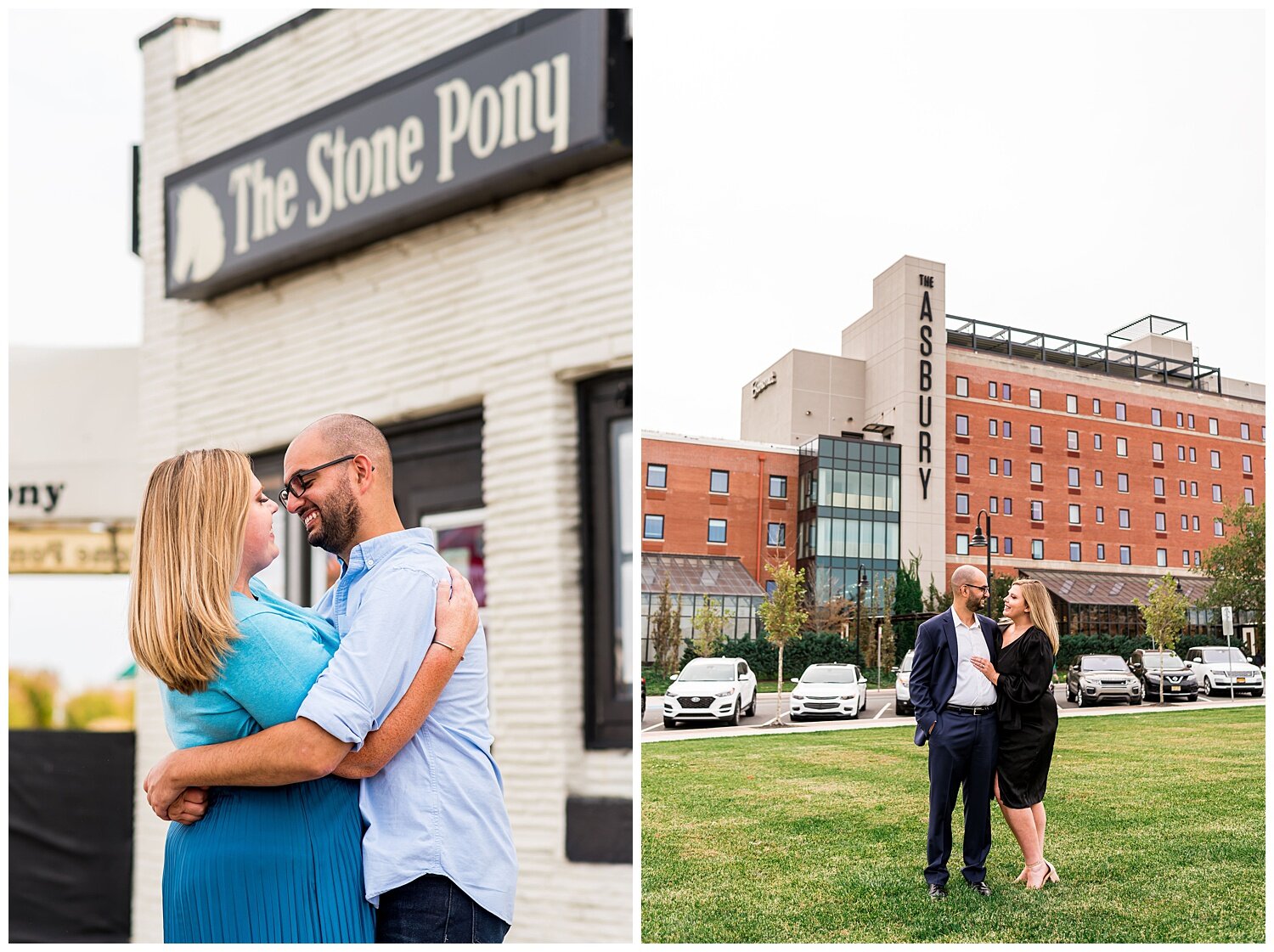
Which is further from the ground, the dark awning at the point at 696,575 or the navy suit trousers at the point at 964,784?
the dark awning at the point at 696,575

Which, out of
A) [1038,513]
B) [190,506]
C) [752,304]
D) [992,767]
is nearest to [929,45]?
[752,304]

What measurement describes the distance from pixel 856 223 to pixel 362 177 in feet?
7.13

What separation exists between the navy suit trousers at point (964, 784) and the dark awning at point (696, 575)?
0.81 meters

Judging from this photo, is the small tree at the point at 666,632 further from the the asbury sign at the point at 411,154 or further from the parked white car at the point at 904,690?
the the asbury sign at the point at 411,154

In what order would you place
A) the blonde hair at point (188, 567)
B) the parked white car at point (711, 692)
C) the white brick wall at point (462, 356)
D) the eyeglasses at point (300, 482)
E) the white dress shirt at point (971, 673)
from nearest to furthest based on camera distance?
the blonde hair at point (188, 567)
the eyeglasses at point (300, 482)
the white dress shirt at point (971, 673)
the parked white car at point (711, 692)
the white brick wall at point (462, 356)

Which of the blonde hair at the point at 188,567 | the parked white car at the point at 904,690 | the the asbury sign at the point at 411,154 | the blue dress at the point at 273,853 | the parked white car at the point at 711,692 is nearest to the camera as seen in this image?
the blonde hair at the point at 188,567

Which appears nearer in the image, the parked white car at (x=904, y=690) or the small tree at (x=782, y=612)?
the parked white car at (x=904, y=690)

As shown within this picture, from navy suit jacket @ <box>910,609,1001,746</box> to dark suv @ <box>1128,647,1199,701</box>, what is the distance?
666 millimetres

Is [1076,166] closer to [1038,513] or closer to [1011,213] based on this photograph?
[1011,213]

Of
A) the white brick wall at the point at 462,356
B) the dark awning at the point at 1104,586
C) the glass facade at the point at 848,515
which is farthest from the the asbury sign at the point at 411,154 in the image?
the dark awning at the point at 1104,586

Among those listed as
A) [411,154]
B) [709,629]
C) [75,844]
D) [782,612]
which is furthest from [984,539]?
[75,844]

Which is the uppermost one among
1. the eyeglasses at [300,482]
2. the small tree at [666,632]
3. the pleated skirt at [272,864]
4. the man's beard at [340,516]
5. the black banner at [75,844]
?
the eyeglasses at [300,482]

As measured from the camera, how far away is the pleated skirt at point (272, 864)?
2123 mm

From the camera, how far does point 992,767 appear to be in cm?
429
